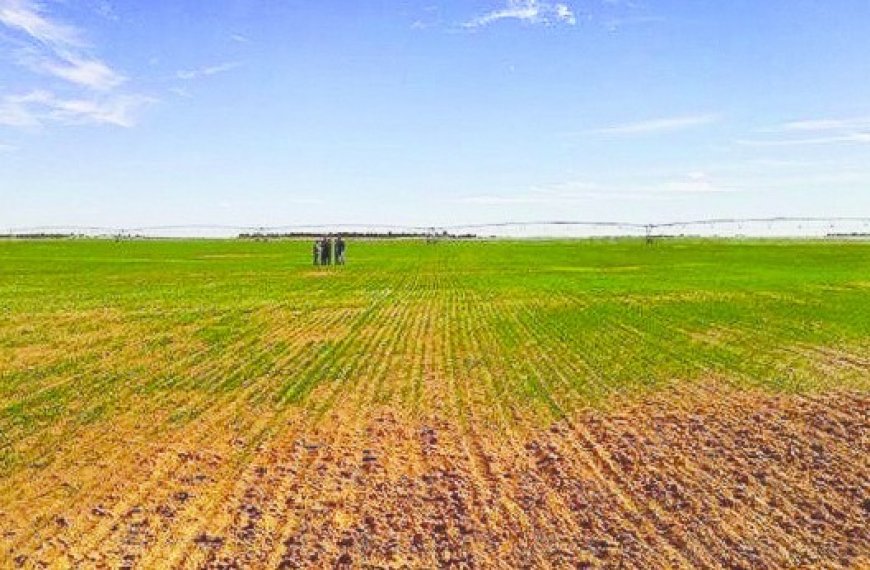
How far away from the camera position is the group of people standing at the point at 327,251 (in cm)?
5482

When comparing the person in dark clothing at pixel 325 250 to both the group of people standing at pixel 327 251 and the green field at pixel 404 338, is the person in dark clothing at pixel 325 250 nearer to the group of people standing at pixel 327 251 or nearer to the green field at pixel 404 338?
the group of people standing at pixel 327 251

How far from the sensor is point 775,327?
21047 millimetres

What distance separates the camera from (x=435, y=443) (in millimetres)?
10242

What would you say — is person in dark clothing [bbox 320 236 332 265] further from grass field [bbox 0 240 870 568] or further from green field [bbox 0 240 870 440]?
grass field [bbox 0 240 870 568]

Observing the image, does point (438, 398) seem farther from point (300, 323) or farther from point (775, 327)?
point (775, 327)

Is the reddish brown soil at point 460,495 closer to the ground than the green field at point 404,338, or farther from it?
farther from it

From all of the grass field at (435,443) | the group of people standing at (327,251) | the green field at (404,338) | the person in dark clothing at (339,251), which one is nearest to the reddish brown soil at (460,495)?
the grass field at (435,443)

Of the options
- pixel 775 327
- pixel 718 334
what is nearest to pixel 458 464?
pixel 718 334

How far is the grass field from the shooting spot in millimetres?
7055

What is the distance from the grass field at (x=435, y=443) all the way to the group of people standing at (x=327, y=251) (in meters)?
32.7

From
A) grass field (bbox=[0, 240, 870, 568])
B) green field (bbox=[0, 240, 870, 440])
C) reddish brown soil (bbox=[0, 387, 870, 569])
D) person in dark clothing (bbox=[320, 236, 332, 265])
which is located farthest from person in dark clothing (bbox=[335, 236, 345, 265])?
reddish brown soil (bbox=[0, 387, 870, 569])

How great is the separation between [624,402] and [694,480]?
12.0 ft

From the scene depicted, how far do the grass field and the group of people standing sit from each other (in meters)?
32.7

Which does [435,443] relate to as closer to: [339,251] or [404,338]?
[404,338]
